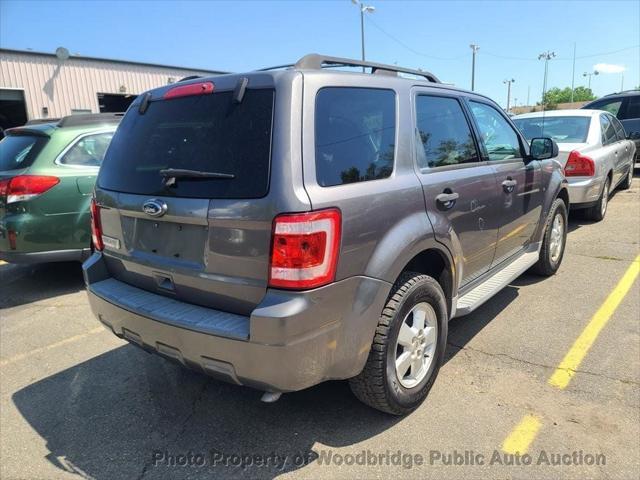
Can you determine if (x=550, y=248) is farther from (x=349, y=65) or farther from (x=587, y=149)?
(x=349, y=65)

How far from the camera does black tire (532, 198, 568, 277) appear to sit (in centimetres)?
480

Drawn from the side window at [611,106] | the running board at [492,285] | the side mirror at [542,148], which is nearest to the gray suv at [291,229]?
the running board at [492,285]

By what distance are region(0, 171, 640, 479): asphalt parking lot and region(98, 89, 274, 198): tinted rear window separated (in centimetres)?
136

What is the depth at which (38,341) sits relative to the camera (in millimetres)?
4141

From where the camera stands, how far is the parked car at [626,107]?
11.1 meters

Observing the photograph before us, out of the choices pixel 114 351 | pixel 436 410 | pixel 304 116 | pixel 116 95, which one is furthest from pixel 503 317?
pixel 116 95

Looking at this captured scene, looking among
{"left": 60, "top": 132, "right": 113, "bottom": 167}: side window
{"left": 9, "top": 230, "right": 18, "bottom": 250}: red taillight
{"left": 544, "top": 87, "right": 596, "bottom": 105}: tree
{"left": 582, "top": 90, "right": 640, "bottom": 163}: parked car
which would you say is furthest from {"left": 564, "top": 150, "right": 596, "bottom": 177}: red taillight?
{"left": 544, "top": 87, "right": 596, "bottom": 105}: tree

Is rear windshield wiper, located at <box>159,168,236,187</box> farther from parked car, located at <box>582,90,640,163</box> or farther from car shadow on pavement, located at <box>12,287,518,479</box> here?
parked car, located at <box>582,90,640,163</box>

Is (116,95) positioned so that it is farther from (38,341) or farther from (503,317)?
(503,317)

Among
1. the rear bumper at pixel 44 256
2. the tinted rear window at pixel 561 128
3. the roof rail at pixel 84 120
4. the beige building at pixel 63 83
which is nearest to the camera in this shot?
the rear bumper at pixel 44 256

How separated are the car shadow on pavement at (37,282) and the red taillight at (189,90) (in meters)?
3.48

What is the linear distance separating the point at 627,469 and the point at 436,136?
206 centimetres

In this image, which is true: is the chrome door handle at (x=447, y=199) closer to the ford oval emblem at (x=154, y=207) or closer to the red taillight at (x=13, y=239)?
the ford oval emblem at (x=154, y=207)

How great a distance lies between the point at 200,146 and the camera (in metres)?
2.46
